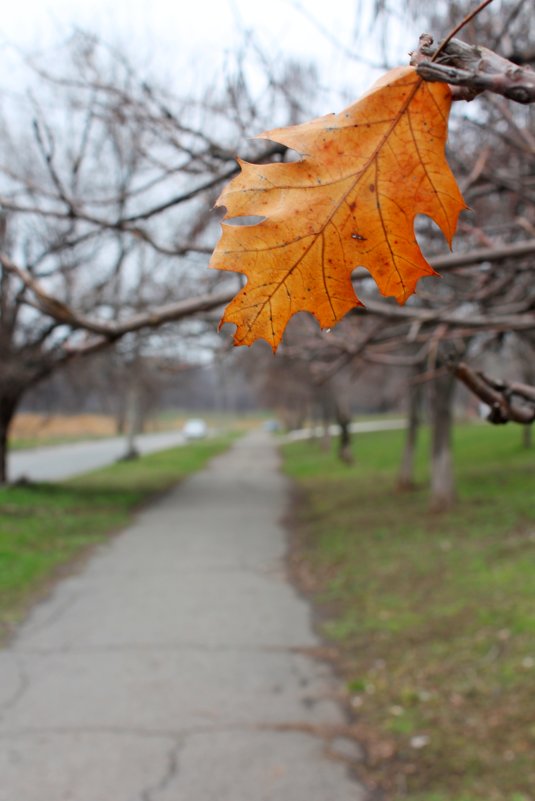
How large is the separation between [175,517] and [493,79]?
15284 millimetres

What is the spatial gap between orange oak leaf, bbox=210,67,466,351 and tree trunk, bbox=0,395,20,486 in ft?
59.3

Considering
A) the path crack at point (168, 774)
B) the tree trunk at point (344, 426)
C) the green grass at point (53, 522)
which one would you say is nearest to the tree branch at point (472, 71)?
the path crack at point (168, 774)

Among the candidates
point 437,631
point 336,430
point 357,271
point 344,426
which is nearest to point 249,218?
point 357,271

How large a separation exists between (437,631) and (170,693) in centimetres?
256

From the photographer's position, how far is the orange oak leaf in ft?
2.20

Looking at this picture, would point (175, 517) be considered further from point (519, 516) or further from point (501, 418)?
point (501, 418)

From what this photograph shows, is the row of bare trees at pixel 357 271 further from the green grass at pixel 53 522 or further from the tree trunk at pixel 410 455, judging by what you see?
the tree trunk at pixel 410 455

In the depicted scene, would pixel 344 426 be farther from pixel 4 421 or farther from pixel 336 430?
pixel 336 430

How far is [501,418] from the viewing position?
1.27 metres

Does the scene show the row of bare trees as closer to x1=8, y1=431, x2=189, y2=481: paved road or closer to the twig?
the twig

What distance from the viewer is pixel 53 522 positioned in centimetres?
1346

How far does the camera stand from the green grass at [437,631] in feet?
14.9

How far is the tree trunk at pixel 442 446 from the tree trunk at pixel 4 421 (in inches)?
387

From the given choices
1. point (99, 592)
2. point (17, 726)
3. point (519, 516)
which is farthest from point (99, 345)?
point (519, 516)
